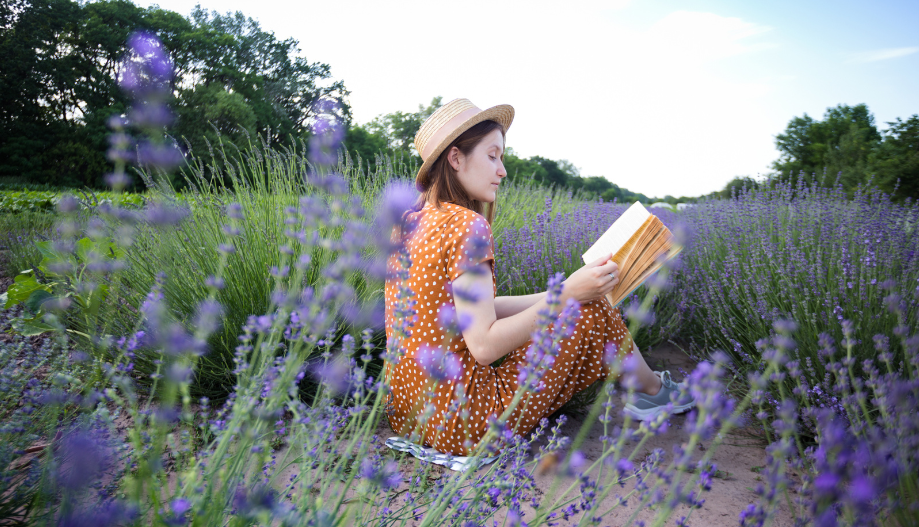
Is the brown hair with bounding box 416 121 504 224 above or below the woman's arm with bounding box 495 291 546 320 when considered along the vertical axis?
above

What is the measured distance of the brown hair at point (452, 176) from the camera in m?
1.99

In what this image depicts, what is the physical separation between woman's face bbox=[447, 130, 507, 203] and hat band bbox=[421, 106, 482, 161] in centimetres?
7

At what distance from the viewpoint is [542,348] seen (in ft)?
2.72

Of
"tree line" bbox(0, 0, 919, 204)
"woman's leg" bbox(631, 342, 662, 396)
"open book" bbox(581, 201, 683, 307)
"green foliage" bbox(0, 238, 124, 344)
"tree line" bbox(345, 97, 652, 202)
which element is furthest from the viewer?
"tree line" bbox(345, 97, 652, 202)

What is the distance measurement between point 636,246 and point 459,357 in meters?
0.76

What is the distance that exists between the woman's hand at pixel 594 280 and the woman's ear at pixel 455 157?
26.4 inches

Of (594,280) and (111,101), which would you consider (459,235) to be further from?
(111,101)

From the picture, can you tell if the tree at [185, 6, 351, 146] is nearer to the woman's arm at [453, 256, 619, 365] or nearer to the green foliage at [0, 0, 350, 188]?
the green foliage at [0, 0, 350, 188]

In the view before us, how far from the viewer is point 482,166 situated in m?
1.98

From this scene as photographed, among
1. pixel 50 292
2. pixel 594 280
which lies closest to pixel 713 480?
pixel 594 280

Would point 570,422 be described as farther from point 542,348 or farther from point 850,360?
point 542,348

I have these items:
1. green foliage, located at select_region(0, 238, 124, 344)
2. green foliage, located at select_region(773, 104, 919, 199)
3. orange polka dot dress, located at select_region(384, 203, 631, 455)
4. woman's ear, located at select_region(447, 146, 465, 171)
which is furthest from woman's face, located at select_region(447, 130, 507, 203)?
green foliage, located at select_region(773, 104, 919, 199)

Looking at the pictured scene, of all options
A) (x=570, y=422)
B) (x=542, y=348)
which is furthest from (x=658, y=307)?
(x=542, y=348)

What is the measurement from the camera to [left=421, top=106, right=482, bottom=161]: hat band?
195 cm
